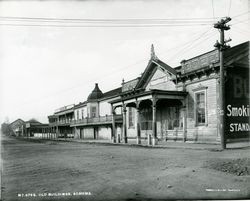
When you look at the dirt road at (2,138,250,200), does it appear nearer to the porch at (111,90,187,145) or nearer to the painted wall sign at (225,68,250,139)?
the painted wall sign at (225,68,250,139)

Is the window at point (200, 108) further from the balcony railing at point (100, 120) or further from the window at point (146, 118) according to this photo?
the balcony railing at point (100, 120)

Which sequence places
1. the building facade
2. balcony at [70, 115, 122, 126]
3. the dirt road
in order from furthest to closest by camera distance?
balcony at [70, 115, 122, 126] → the building facade → the dirt road

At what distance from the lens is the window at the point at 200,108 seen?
19.3 m

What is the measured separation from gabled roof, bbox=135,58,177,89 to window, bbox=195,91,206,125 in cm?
317

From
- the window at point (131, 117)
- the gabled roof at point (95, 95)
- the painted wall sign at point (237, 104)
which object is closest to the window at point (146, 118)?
the window at point (131, 117)

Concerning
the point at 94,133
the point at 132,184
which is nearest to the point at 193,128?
the point at 132,184

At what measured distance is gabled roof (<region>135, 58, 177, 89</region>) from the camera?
2308cm

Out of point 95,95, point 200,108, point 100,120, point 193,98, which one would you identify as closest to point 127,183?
point 200,108

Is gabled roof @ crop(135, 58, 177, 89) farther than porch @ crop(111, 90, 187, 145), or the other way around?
gabled roof @ crop(135, 58, 177, 89)

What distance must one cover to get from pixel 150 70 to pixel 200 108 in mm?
7033

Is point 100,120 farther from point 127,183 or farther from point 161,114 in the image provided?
point 127,183

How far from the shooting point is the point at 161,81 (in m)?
24.0

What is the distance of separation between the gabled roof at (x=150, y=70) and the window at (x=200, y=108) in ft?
10.4

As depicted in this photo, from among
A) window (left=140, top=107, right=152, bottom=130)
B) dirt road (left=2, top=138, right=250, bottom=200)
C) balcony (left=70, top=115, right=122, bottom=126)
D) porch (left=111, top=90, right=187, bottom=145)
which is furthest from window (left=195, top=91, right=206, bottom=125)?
balcony (left=70, top=115, right=122, bottom=126)
